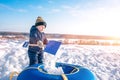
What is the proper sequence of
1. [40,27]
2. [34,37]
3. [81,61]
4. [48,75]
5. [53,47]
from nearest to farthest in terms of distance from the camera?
1. [48,75]
2. [53,47]
3. [34,37]
4. [40,27]
5. [81,61]

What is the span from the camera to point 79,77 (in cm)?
436

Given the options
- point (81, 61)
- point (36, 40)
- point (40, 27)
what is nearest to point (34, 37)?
point (36, 40)

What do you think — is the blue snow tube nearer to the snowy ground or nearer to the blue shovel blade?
the blue shovel blade

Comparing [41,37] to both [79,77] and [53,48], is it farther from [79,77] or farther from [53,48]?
[79,77]

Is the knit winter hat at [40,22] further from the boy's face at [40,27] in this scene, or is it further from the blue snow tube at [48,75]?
the blue snow tube at [48,75]

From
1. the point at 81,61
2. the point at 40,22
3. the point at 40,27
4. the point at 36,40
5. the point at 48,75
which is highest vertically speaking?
the point at 40,22

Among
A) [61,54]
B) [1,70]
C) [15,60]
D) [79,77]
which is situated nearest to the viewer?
[79,77]

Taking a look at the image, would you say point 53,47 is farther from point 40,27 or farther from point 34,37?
point 40,27

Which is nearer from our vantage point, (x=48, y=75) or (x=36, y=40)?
(x=48, y=75)

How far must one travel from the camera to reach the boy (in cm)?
567

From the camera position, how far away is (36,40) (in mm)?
5684

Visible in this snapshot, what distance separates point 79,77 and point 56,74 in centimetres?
43

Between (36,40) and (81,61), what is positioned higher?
(36,40)

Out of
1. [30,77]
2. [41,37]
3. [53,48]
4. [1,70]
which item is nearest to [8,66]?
[1,70]
